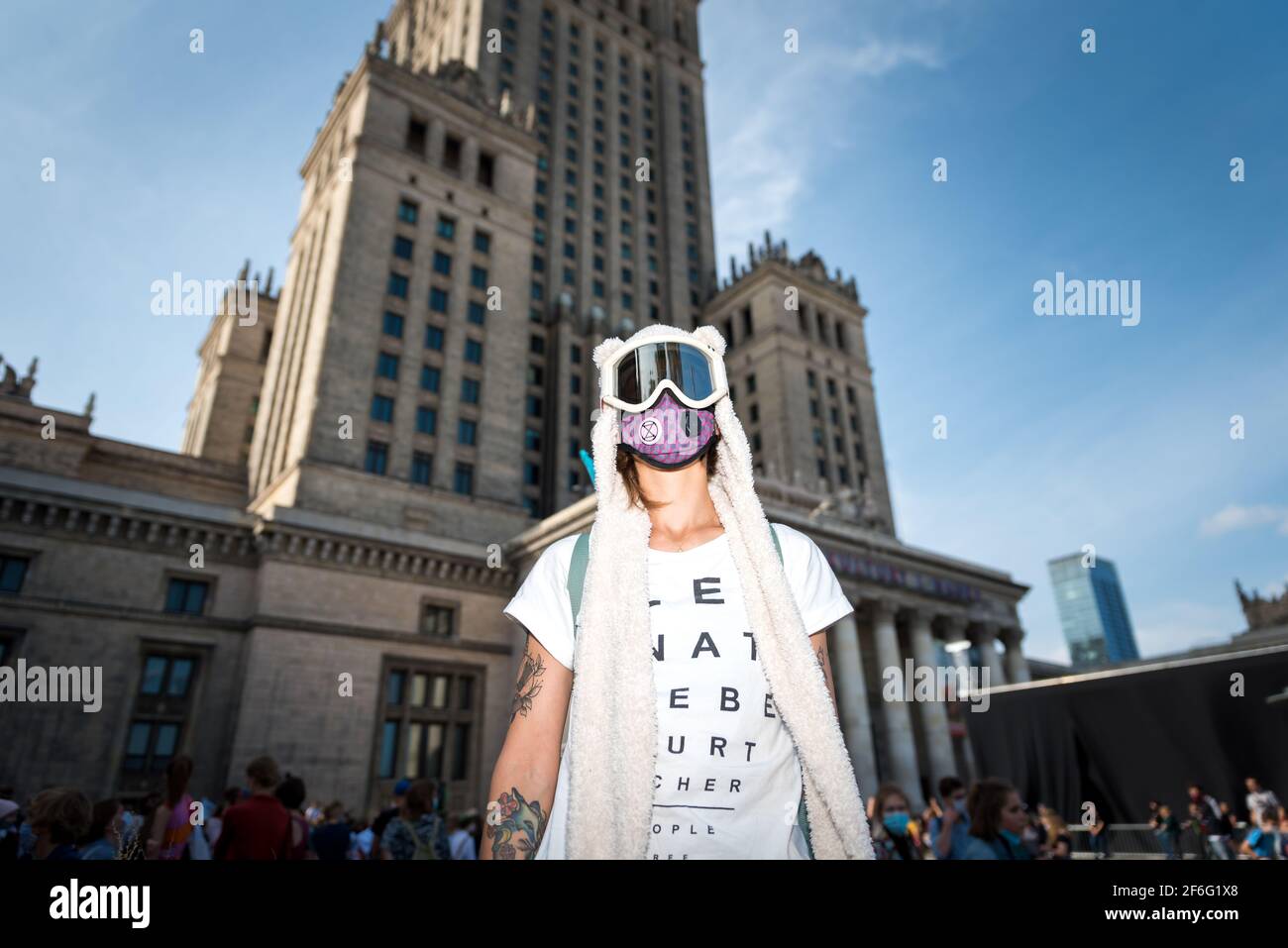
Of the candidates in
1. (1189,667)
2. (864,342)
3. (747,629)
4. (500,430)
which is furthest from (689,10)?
(747,629)

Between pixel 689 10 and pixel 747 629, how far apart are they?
343ft

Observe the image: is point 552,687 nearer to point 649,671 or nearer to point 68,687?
point 649,671

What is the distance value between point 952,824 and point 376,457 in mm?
32616

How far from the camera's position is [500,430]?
131 feet

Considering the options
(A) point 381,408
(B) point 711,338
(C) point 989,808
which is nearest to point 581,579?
(B) point 711,338

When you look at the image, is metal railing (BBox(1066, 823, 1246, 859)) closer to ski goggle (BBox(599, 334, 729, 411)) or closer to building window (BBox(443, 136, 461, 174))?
ski goggle (BBox(599, 334, 729, 411))

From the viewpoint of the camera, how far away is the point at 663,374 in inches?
128

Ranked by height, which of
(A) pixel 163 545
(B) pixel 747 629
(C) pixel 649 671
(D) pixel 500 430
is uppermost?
(D) pixel 500 430

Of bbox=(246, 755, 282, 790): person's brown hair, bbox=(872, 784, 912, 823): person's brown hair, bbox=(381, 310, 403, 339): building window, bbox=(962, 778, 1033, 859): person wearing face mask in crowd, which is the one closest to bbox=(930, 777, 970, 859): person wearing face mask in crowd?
bbox=(962, 778, 1033, 859): person wearing face mask in crowd

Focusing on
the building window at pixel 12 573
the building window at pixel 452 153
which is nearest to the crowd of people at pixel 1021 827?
the building window at pixel 12 573

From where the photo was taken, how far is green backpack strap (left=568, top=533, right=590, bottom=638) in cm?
282

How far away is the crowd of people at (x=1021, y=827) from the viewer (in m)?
6.45

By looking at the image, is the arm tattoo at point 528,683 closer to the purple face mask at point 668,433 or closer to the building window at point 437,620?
the purple face mask at point 668,433

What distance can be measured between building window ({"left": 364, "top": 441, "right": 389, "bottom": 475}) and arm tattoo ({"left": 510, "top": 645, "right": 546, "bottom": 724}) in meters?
34.8
